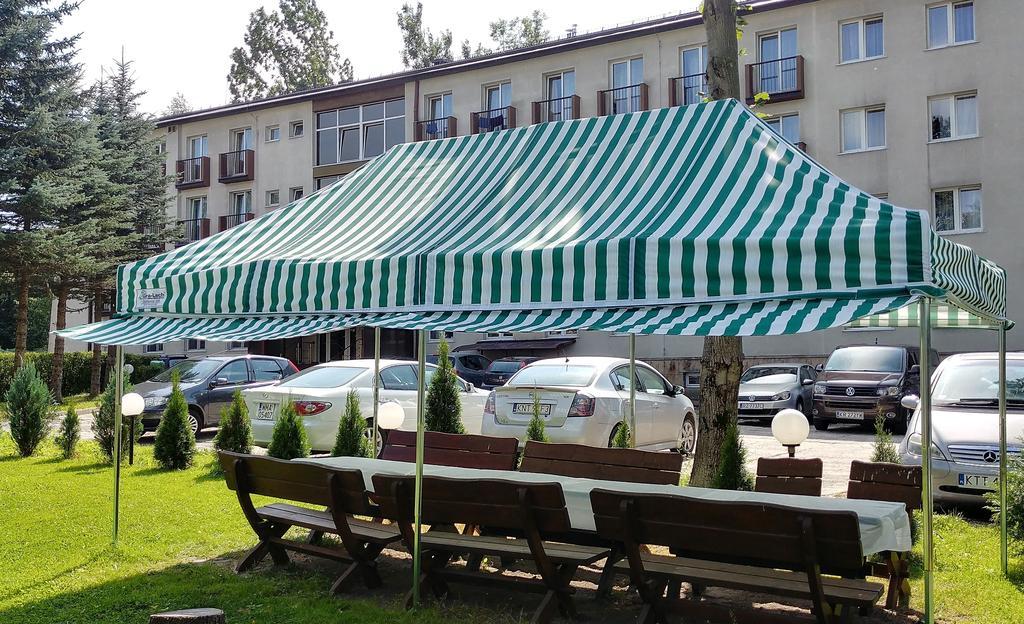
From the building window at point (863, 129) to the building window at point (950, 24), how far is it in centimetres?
246

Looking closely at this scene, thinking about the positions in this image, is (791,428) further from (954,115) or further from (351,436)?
(954,115)

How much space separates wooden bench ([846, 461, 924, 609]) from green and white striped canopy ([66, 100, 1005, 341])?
1.27 m

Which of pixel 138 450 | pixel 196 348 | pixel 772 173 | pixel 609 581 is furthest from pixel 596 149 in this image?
pixel 196 348

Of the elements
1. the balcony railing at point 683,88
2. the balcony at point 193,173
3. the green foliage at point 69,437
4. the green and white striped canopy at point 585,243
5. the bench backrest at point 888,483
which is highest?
the balcony railing at point 683,88

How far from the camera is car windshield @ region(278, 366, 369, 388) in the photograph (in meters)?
14.3

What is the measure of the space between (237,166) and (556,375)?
32568 mm

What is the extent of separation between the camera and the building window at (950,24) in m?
27.4

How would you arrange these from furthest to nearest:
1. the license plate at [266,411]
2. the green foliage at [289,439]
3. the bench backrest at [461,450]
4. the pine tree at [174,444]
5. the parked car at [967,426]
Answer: the license plate at [266,411] → the pine tree at [174,444] → the green foliage at [289,439] → the parked car at [967,426] → the bench backrest at [461,450]

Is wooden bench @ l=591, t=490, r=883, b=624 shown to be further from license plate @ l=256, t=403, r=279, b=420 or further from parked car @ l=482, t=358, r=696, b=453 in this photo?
license plate @ l=256, t=403, r=279, b=420

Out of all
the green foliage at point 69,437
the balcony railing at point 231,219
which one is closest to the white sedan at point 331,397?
the green foliage at point 69,437

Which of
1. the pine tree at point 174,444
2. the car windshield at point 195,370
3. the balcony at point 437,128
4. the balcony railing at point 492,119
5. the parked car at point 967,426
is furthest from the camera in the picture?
the balcony at point 437,128

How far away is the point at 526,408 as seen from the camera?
1240cm

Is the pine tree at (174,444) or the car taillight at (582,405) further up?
the car taillight at (582,405)

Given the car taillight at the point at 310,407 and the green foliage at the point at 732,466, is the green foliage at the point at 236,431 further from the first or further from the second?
the green foliage at the point at 732,466
